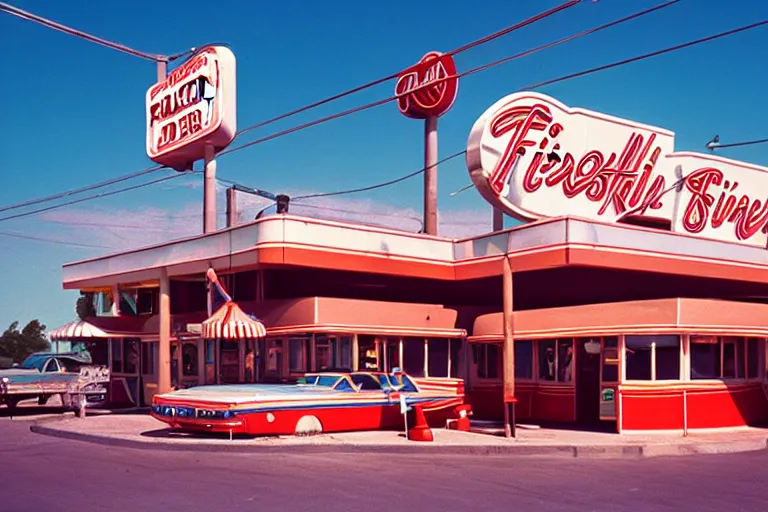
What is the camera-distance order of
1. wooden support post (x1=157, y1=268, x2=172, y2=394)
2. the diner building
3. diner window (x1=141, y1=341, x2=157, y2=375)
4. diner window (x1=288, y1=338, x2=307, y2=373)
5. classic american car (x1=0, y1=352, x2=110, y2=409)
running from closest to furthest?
the diner building, diner window (x1=288, y1=338, x2=307, y2=373), classic american car (x1=0, y1=352, x2=110, y2=409), wooden support post (x1=157, y1=268, x2=172, y2=394), diner window (x1=141, y1=341, x2=157, y2=375)

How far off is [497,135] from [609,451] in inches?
357

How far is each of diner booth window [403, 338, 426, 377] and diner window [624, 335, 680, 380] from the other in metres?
6.02

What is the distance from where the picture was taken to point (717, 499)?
11.9 meters

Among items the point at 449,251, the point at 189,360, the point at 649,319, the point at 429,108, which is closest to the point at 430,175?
the point at 429,108

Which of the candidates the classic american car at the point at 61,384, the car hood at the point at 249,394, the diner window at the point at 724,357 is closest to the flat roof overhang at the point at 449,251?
the diner window at the point at 724,357

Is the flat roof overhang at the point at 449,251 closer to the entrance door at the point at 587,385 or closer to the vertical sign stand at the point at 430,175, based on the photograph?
the entrance door at the point at 587,385

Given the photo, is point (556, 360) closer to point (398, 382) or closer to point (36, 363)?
point (398, 382)

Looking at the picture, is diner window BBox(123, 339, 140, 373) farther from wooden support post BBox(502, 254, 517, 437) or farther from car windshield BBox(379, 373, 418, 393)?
wooden support post BBox(502, 254, 517, 437)

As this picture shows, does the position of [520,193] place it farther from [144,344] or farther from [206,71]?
[144,344]

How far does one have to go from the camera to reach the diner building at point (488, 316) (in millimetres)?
20766

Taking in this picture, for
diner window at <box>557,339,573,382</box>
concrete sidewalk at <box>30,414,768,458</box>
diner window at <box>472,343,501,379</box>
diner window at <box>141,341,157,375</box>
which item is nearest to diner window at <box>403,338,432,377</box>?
diner window at <box>472,343,501,379</box>

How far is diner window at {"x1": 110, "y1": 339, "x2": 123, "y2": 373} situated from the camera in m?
31.4

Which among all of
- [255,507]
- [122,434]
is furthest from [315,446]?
[255,507]

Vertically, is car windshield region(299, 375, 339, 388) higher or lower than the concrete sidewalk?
higher
